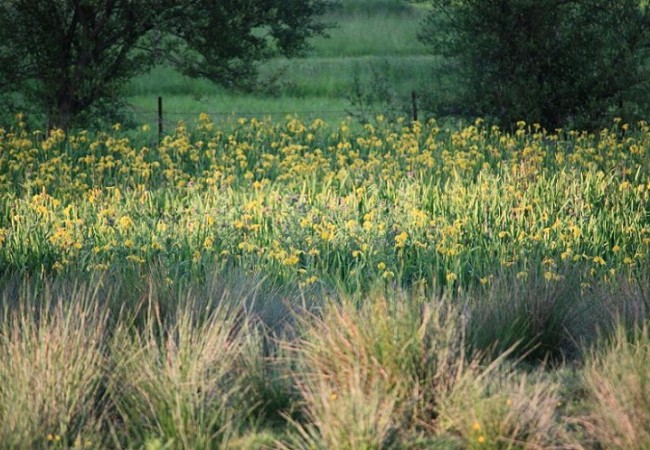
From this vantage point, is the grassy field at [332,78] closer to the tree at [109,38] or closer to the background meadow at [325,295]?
the tree at [109,38]

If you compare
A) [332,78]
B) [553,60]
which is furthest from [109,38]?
Result: [332,78]

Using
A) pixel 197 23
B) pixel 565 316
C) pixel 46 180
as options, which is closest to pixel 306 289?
pixel 565 316

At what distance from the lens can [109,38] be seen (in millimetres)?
17281

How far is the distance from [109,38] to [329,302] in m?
11.3

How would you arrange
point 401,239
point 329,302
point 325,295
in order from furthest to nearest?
point 401,239 < point 329,302 < point 325,295

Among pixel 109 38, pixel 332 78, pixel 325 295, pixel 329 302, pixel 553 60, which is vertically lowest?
pixel 329 302

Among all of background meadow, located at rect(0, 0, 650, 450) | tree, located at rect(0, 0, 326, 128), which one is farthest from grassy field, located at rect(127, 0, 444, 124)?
background meadow, located at rect(0, 0, 650, 450)

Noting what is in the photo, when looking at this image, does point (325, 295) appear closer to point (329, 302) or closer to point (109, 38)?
point (329, 302)

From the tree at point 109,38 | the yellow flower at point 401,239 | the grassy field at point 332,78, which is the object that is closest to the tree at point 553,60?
the grassy field at point 332,78

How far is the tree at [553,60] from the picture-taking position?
671 inches

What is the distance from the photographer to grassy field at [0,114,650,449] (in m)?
5.23

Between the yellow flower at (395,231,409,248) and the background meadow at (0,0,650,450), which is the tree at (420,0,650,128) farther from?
the yellow flower at (395,231,409,248)

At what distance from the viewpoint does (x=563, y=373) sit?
6172 mm

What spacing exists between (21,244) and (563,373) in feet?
16.1
